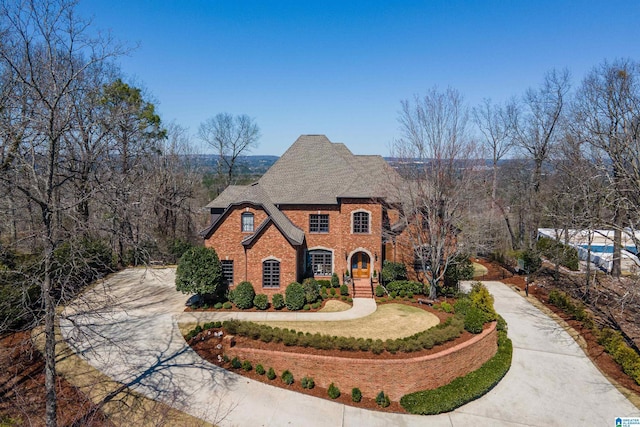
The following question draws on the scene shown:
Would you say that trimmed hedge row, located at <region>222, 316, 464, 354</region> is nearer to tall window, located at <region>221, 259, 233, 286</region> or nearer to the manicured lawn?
the manicured lawn

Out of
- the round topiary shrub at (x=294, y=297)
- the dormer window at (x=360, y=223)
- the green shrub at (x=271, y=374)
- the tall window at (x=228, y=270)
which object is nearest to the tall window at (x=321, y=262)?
the dormer window at (x=360, y=223)

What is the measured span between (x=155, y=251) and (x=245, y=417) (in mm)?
21535

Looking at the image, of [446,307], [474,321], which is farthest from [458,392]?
[446,307]

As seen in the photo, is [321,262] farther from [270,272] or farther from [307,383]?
[307,383]

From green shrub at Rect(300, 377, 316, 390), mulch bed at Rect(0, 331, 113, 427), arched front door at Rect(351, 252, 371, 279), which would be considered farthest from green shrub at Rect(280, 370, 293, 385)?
arched front door at Rect(351, 252, 371, 279)

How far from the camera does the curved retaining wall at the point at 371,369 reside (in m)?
13.9

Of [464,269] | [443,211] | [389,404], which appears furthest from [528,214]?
[389,404]

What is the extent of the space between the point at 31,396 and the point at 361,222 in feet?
57.6

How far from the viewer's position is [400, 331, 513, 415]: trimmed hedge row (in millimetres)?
13281

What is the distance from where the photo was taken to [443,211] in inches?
811

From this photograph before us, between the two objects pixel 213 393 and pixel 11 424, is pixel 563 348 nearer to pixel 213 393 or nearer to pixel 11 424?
pixel 213 393

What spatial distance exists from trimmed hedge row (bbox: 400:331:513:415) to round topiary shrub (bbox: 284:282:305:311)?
24.2 ft

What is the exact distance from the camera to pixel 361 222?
23.5 meters

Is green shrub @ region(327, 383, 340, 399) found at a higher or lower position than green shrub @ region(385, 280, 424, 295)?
lower
